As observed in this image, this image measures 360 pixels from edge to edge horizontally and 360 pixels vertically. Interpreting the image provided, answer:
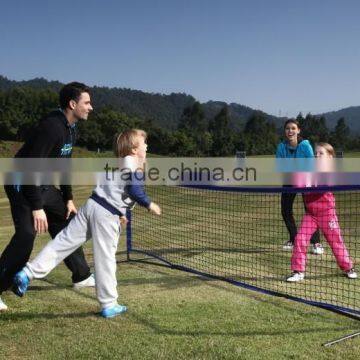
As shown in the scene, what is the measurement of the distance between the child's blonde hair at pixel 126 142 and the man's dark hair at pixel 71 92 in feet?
2.23

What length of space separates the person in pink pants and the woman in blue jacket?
1.46 m

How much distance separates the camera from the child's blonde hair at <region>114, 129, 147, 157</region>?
4848 mm

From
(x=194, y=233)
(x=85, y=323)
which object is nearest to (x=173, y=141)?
(x=194, y=233)

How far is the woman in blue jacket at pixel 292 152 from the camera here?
8.08m

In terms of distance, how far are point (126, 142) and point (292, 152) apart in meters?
4.16

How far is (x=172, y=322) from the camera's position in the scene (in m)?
4.86

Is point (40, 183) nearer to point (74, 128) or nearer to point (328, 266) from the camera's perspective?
point (74, 128)

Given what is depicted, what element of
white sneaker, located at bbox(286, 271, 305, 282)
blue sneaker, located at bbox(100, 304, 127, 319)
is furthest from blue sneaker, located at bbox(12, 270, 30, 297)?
white sneaker, located at bbox(286, 271, 305, 282)

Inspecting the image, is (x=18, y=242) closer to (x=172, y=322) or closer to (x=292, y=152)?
(x=172, y=322)

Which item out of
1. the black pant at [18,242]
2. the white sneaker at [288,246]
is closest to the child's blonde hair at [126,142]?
the black pant at [18,242]

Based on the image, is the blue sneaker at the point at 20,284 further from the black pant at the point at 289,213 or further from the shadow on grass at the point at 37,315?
the black pant at the point at 289,213

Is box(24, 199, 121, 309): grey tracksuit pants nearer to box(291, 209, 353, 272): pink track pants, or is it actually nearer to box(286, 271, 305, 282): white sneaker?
box(286, 271, 305, 282): white sneaker

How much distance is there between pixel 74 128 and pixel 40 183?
2.27ft

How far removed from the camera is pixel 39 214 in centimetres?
492
